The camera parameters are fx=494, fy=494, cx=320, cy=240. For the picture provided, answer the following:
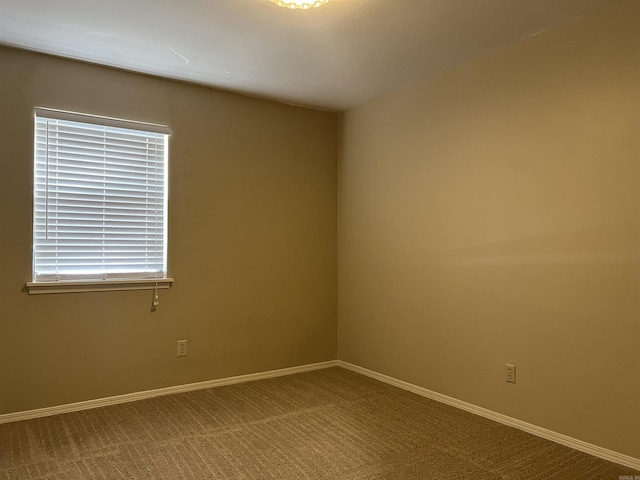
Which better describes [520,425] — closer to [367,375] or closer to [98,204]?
[367,375]

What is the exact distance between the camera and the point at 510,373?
9.76 feet

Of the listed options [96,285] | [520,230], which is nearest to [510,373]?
[520,230]

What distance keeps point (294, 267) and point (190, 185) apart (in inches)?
43.5

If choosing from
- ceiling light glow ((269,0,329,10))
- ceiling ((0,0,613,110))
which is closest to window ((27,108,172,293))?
ceiling ((0,0,613,110))

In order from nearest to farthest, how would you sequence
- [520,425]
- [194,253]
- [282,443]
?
1. [282,443]
2. [520,425]
3. [194,253]

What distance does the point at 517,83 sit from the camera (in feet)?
9.68

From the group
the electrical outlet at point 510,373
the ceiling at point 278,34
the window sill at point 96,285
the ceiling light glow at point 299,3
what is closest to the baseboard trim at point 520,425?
the electrical outlet at point 510,373

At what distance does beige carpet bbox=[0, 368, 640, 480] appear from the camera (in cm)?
236

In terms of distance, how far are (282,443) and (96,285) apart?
1.63m

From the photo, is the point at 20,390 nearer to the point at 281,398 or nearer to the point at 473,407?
the point at 281,398

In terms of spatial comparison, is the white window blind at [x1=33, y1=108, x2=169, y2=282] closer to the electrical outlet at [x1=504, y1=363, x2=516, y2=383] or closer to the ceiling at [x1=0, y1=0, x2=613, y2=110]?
→ the ceiling at [x1=0, y1=0, x2=613, y2=110]

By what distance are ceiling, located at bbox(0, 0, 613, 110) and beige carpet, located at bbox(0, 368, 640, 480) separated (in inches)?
89.4

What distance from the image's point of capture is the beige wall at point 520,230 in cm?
248

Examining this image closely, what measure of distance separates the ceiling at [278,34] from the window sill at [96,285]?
57.3 inches
